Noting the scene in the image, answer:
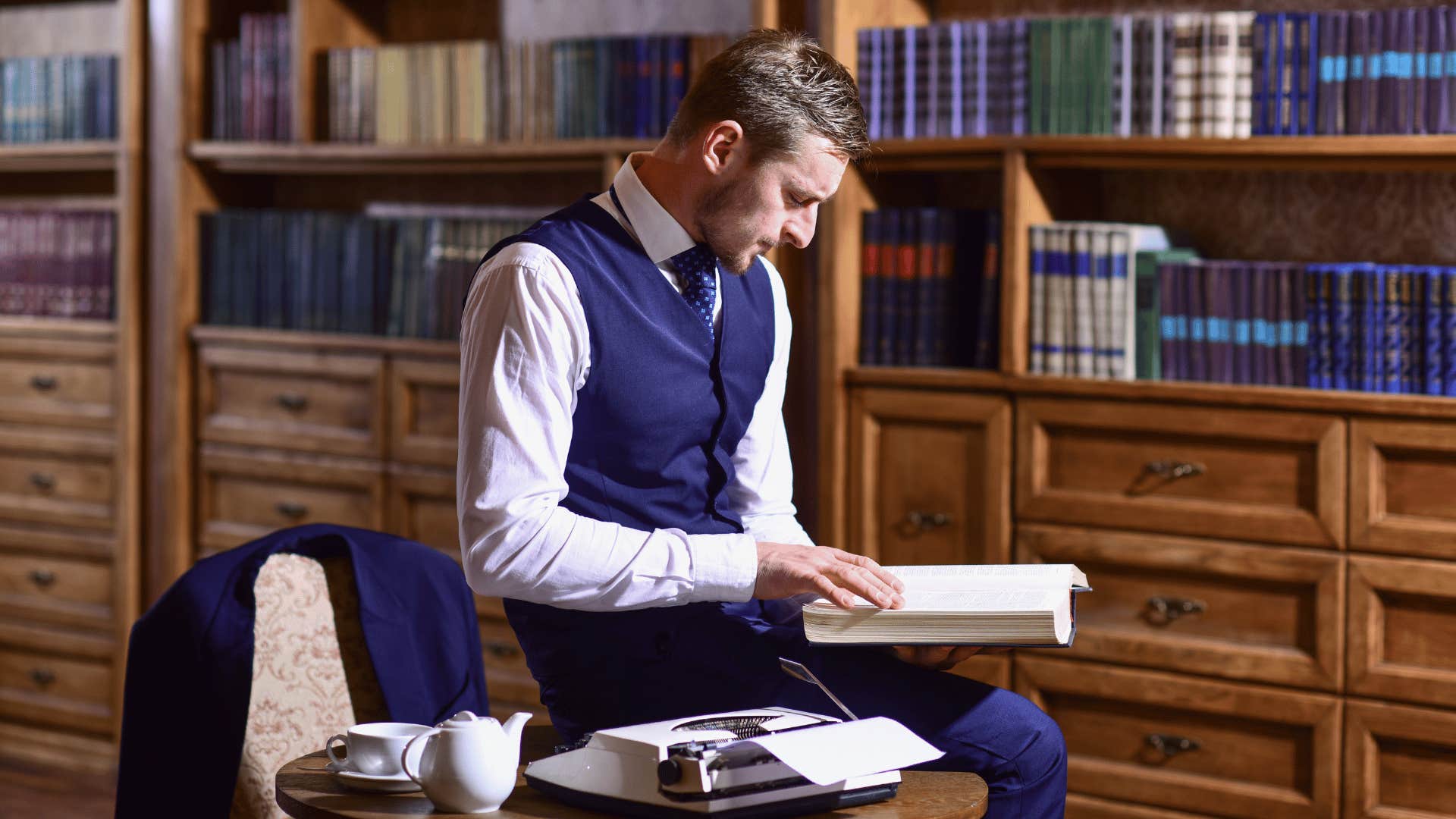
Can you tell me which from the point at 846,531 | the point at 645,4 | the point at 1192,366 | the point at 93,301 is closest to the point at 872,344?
the point at 846,531

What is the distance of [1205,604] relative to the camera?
2.62 meters

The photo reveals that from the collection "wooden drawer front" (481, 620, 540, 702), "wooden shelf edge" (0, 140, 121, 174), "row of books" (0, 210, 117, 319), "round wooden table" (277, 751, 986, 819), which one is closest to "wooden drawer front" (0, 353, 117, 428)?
"row of books" (0, 210, 117, 319)

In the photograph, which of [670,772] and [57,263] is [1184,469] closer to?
[670,772]

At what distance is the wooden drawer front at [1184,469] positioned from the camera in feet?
8.24

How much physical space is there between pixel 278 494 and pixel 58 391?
0.69m

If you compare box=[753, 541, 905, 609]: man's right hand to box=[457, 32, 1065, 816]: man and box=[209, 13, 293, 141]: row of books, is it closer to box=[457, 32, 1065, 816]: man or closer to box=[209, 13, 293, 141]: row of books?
box=[457, 32, 1065, 816]: man

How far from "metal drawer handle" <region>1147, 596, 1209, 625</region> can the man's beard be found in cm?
123

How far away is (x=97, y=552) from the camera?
3727 millimetres

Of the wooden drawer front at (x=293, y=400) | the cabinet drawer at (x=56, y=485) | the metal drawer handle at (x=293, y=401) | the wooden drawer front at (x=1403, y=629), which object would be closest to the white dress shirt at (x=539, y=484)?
the wooden drawer front at (x=1403, y=629)

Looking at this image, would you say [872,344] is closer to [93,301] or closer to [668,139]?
[668,139]

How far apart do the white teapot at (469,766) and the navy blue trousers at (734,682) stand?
30 centimetres

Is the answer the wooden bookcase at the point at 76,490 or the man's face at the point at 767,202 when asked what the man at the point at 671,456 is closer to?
the man's face at the point at 767,202

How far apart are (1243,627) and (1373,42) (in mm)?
975

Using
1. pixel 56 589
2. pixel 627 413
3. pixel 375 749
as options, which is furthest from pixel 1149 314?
pixel 56 589
